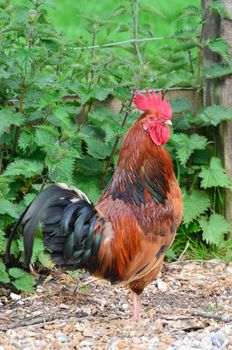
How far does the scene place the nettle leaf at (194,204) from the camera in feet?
21.1

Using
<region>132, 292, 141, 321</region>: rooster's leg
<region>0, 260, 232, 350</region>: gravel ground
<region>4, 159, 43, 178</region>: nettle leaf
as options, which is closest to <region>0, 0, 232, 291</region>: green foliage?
<region>4, 159, 43, 178</region>: nettle leaf

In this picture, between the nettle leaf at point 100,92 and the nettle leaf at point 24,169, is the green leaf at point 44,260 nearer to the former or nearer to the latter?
the nettle leaf at point 24,169

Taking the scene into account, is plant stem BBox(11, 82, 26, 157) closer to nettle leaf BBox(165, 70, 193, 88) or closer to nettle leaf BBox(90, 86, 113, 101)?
nettle leaf BBox(90, 86, 113, 101)

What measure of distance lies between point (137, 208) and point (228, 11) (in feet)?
6.45

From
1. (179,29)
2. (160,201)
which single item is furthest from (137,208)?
(179,29)

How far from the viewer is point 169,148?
21.2 feet

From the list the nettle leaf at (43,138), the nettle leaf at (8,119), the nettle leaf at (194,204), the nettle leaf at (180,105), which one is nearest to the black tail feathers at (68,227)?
the nettle leaf at (43,138)

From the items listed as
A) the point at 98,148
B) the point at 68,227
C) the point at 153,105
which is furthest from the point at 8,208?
the point at 153,105

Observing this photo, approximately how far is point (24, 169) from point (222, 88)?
74.9 inches

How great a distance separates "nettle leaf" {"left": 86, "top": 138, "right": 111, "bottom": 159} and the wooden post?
0.98m

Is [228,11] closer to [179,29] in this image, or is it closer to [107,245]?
[179,29]

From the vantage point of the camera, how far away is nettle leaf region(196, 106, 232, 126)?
20.7ft

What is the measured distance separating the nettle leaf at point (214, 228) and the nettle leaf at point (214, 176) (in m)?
0.27

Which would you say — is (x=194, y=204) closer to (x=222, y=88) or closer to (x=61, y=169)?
(x=222, y=88)
